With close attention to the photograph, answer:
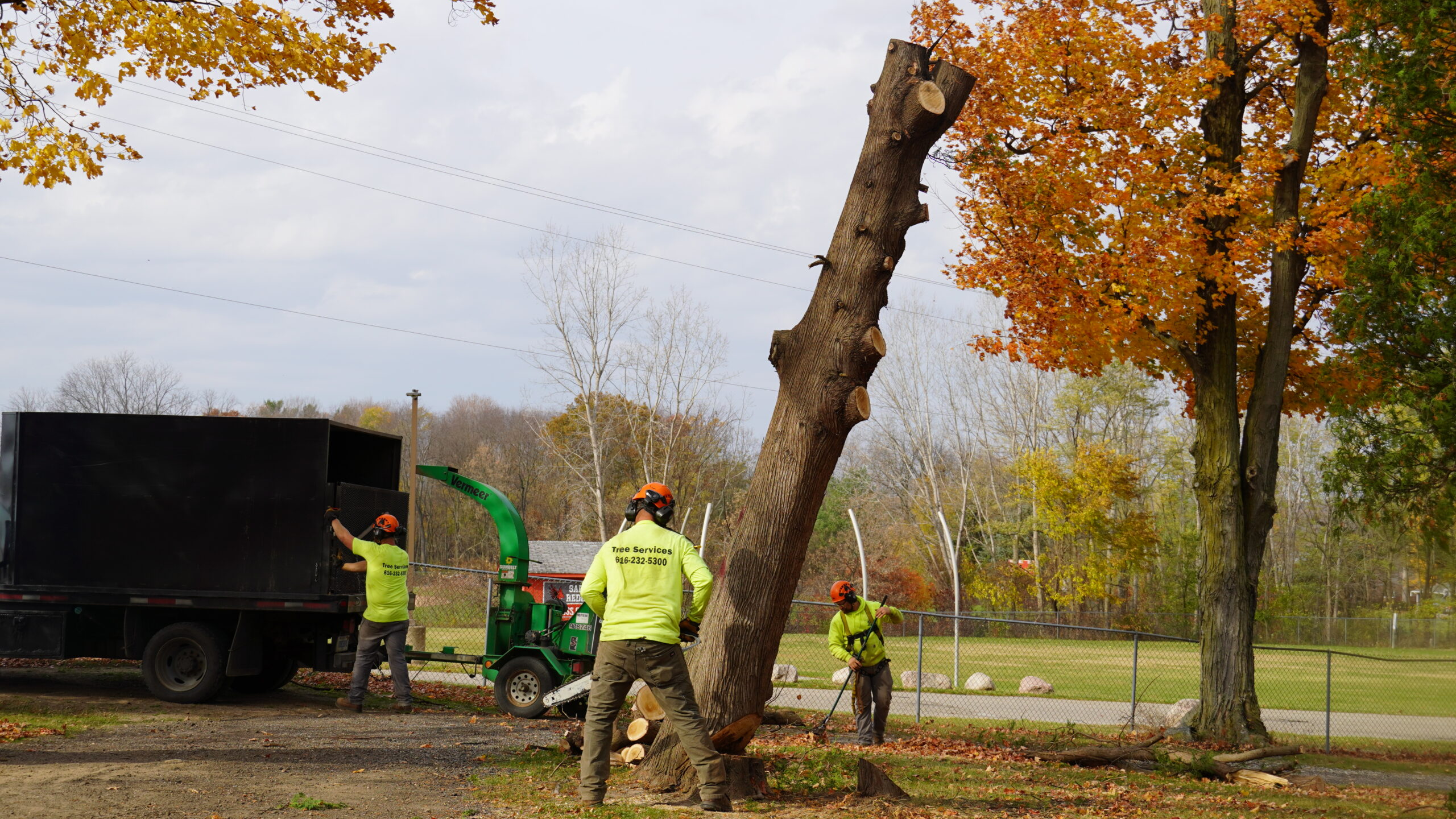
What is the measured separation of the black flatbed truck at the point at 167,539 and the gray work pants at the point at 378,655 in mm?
456

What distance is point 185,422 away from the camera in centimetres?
1176

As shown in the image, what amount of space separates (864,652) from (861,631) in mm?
211

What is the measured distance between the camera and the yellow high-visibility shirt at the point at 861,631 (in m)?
11.0

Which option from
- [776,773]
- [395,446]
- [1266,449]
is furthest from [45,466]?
[1266,449]

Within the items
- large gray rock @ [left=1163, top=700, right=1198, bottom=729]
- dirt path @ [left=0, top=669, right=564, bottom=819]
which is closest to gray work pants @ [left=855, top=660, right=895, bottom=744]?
dirt path @ [left=0, top=669, right=564, bottom=819]

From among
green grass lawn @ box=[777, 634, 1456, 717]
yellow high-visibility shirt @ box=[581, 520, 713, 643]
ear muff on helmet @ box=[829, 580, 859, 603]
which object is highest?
yellow high-visibility shirt @ box=[581, 520, 713, 643]

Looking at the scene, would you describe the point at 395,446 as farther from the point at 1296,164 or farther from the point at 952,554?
the point at 952,554

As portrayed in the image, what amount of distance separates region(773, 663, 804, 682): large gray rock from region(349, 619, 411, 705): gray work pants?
8429 mm

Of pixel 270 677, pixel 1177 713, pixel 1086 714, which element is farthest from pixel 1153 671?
pixel 270 677

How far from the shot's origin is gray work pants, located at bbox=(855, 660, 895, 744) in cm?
1122

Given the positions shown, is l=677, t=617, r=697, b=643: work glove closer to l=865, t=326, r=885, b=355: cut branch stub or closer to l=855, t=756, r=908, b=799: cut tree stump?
l=855, t=756, r=908, b=799: cut tree stump

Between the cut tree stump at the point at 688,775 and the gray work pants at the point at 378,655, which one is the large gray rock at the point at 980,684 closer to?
the gray work pants at the point at 378,655

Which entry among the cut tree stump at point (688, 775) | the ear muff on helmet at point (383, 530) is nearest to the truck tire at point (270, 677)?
the ear muff on helmet at point (383, 530)

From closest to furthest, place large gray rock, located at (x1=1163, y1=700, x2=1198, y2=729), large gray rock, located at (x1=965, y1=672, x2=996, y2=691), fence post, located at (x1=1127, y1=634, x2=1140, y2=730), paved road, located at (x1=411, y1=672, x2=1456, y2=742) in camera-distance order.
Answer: fence post, located at (x1=1127, y1=634, x2=1140, y2=730), large gray rock, located at (x1=1163, y1=700, x2=1198, y2=729), paved road, located at (x1=411, y1=672, x2=1456, y2=742), large gray rock, located at (x1=965, y1=672, x2=996, y2=691)
